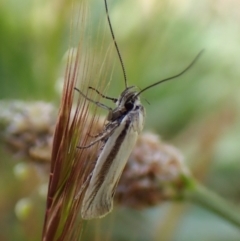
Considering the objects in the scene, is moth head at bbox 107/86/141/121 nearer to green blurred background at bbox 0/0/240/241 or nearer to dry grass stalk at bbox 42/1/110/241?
dry grass stalk at bbox 42/1/110/241

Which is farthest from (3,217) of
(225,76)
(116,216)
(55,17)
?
(225,76)

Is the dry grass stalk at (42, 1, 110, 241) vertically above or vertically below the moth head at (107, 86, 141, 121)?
below

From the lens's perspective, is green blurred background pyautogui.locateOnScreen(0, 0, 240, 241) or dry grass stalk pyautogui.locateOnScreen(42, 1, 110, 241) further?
green blurred background pyautogui.locateOnScreen(0, 0, 240, 241)

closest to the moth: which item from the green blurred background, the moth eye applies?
the moth eye

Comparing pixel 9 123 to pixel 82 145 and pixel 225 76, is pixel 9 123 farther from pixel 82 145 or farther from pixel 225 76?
pixel 225 76

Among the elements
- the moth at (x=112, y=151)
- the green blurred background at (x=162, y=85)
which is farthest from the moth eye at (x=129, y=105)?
the green blurred background at (x=162, y=85)

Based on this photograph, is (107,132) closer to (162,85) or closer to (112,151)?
(112,151)
